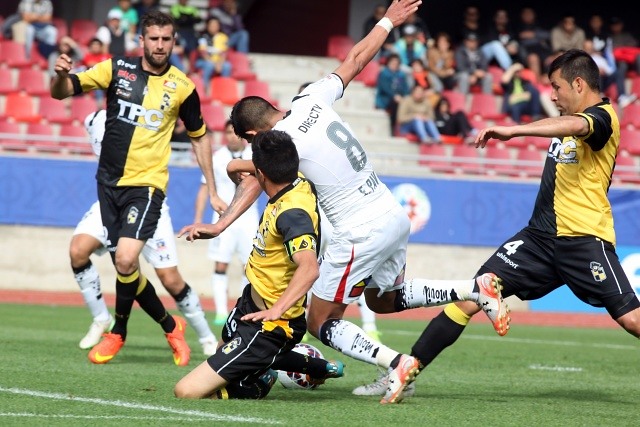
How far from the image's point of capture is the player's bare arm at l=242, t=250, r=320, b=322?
637cm

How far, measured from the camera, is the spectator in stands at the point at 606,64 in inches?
957

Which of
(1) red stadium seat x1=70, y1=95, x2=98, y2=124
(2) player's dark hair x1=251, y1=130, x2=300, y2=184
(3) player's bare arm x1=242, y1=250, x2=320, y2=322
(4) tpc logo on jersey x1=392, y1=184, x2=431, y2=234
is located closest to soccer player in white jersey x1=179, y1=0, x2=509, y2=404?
(2) player's dark hair x1=251, y1=130, x2=300, y2=184

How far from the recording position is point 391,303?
7.84 meters

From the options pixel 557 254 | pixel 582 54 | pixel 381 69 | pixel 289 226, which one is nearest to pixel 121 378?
pixel 289 226

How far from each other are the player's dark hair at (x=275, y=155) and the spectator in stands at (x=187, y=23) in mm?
15407

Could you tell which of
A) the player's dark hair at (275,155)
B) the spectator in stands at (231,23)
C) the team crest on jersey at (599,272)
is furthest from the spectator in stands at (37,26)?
the team crest on jersey at (599,272)

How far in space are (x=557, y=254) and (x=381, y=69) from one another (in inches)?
591

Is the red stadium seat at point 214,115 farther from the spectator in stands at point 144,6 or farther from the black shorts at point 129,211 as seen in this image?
the black shorts at point 129,211

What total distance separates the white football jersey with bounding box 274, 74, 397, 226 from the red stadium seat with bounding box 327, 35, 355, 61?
17.5m

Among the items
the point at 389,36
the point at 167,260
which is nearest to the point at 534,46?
the point at 389,36

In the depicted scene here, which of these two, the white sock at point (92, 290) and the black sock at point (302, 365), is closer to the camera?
the black sock at point (302, 365)

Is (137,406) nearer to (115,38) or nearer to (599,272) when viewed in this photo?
(599,272)

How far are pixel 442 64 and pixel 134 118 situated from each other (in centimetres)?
1496

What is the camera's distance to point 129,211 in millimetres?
9125
